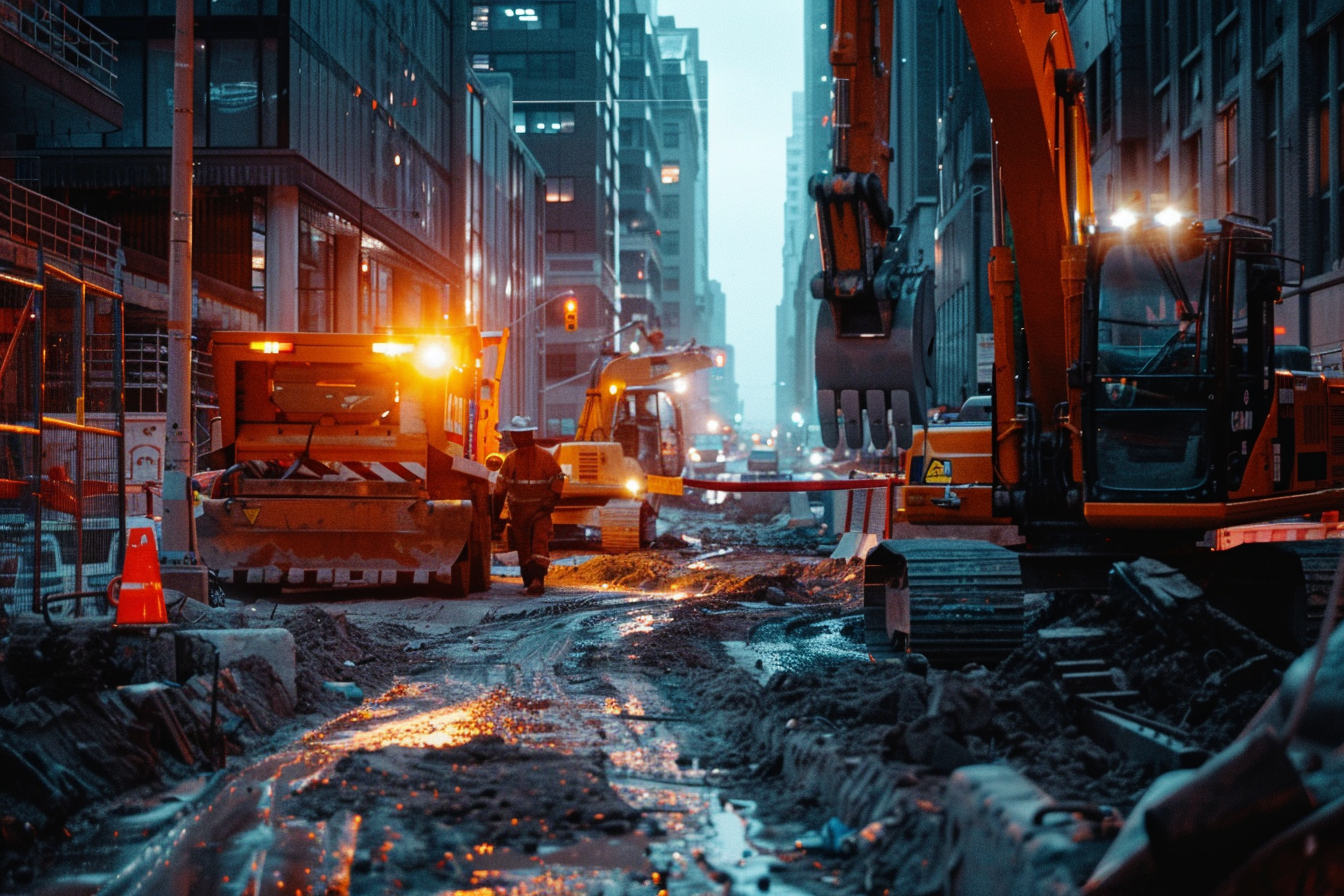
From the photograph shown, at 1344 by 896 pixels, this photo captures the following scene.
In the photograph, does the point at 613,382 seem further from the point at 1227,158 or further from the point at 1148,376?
the point at 1148,376

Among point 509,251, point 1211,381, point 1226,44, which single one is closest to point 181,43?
point 1211,381

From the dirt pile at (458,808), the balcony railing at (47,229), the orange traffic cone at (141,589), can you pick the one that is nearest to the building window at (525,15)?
the balcony railing at (47,229)

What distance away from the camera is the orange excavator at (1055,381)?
860cm

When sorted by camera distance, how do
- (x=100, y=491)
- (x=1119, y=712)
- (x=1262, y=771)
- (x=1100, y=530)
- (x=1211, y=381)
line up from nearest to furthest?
(x=1262, y=771) → (x=1119, y=712) → (x=1211, y=381) → (x=1100, y=530) → (x=100, y=491)

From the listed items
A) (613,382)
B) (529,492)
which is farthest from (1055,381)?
(613,382)

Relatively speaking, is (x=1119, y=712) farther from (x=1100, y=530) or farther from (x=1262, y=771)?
(x=1100, y=530)

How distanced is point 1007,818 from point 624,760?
310cm

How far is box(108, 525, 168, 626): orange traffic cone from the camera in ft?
24.5

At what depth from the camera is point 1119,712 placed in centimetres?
635

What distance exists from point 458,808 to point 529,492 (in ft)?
33.9

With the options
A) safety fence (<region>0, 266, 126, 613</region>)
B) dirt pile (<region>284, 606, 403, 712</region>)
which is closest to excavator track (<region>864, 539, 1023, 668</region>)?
dirt pile (<region>284, 606, 403, 712</region>)

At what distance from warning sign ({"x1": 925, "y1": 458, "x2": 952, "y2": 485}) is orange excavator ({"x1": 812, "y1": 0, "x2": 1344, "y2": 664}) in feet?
0.04

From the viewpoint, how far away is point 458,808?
556 centimetres

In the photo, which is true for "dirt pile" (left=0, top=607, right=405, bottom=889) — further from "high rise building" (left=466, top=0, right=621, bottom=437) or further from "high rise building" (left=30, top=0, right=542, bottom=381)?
"high rise building" (left=466, top=0, right=621, bottom=437)
